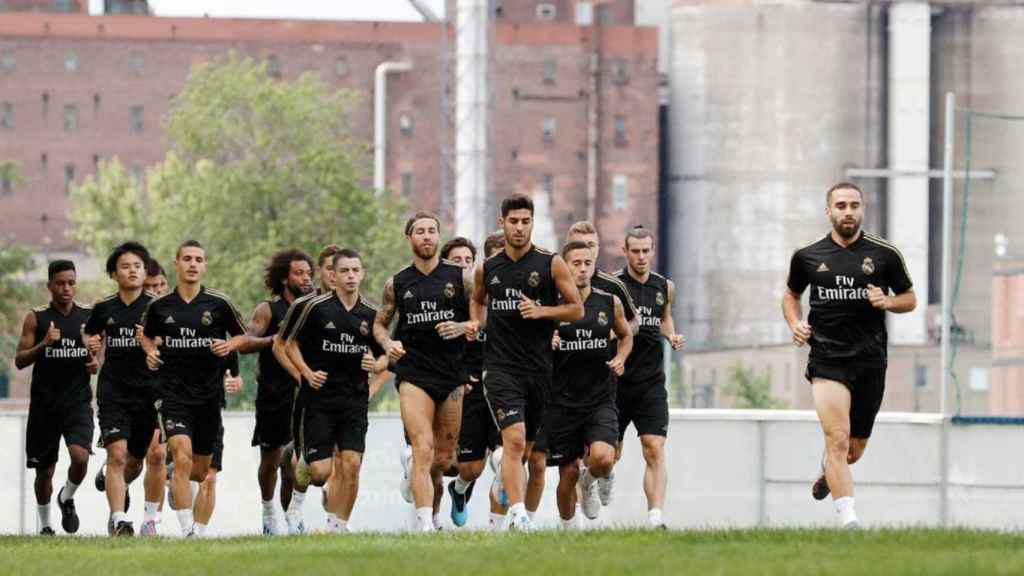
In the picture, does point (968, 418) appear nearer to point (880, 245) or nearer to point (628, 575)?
point (880, 245)

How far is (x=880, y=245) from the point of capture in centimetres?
1697

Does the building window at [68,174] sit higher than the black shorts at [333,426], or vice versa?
the building window at [68,174]

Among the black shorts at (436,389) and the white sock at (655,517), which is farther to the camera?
the white sock at (655,517)

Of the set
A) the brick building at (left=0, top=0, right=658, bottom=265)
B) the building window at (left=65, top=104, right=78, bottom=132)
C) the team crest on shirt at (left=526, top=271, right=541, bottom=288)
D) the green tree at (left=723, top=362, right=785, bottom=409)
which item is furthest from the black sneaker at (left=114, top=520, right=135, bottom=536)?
the building window at (left=65, top=104, right=78, bottom=132)

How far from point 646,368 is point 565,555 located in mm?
6198

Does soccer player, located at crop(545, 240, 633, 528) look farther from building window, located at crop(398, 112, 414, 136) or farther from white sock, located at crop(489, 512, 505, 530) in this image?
building window, located at crop(398, 112, 414, 136)

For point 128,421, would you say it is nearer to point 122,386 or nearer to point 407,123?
point 122,386

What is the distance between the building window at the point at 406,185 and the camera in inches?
4742

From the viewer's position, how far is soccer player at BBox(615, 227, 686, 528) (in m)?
20.2

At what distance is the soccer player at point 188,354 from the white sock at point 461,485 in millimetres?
2097

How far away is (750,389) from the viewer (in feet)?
342

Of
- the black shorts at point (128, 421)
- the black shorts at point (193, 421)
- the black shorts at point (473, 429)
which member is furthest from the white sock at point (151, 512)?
the black shorts at point (473, 429)

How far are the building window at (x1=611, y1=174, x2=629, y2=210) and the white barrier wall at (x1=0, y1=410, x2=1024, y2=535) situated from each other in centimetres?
9101

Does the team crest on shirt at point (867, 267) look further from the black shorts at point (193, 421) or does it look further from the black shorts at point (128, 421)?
the black shorts at point (128, 421)
